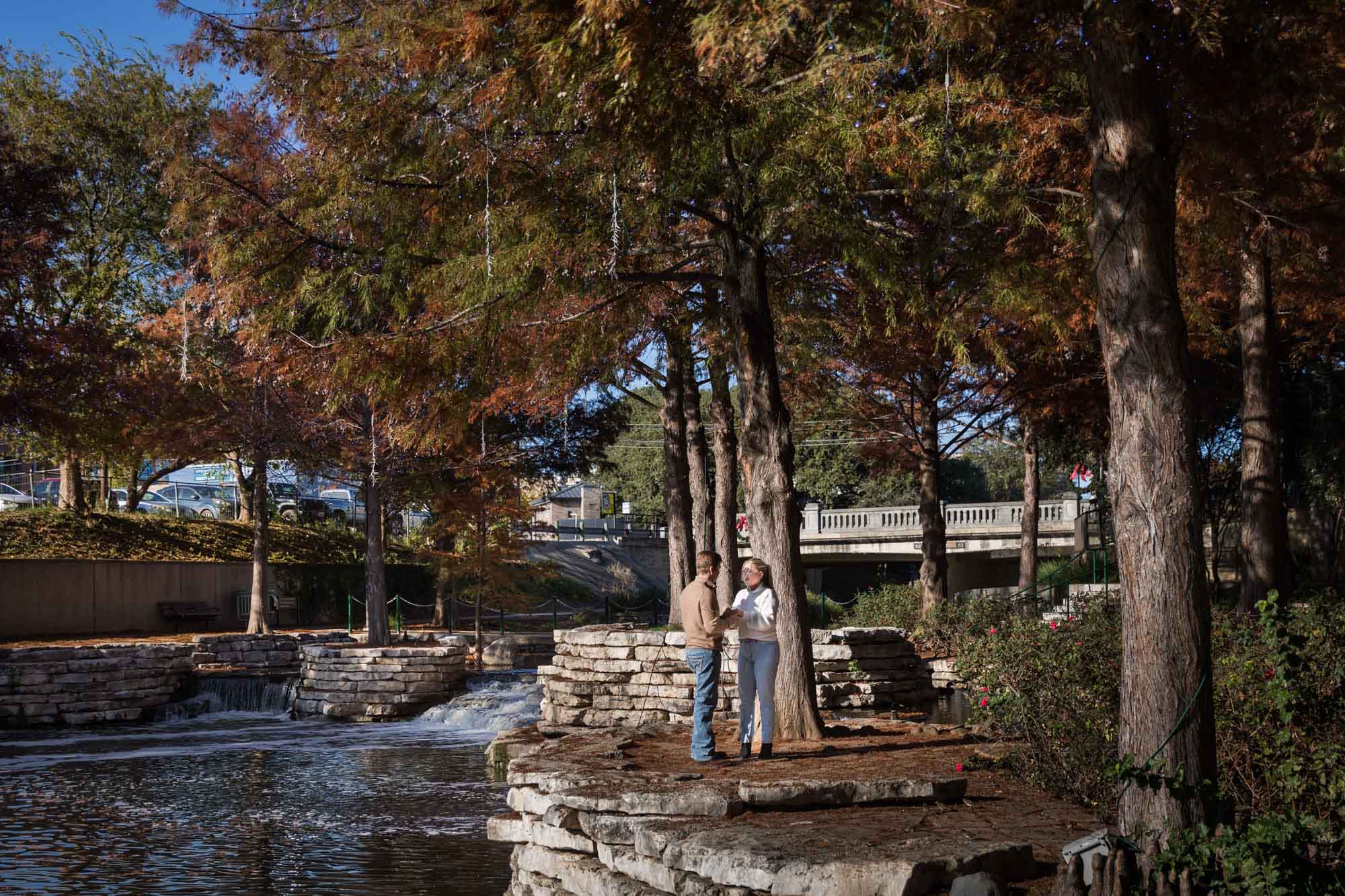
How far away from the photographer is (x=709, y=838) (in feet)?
20.6

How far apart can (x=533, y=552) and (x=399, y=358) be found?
135ft

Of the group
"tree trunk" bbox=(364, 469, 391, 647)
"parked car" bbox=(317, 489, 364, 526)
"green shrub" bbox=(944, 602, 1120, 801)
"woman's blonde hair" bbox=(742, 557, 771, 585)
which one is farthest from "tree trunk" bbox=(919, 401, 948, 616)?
"parked car" bbox=(317, 489, 364, 526)

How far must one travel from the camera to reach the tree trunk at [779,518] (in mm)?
9742

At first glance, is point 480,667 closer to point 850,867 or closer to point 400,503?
point 400,503

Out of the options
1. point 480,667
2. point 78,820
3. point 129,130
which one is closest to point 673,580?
point 480,667

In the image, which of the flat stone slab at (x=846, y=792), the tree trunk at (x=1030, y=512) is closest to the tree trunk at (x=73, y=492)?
the tree trunk at (x=1030, y=512)

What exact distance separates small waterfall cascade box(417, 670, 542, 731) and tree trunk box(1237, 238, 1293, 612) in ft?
32.5

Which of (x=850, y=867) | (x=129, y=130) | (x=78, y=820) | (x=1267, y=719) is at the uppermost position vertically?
(x=129, y=130)

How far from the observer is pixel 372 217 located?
34.4 feet

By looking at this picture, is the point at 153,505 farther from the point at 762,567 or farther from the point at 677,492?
the point at 762,567

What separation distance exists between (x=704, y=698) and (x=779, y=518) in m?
1.71

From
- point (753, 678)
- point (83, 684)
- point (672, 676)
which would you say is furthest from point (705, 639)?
point (83, 684)

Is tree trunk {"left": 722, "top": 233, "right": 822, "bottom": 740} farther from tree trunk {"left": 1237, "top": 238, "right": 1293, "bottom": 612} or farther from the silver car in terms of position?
the silver car

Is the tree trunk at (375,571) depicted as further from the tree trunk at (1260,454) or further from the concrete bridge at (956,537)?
the concrete bridge at (956,537)
